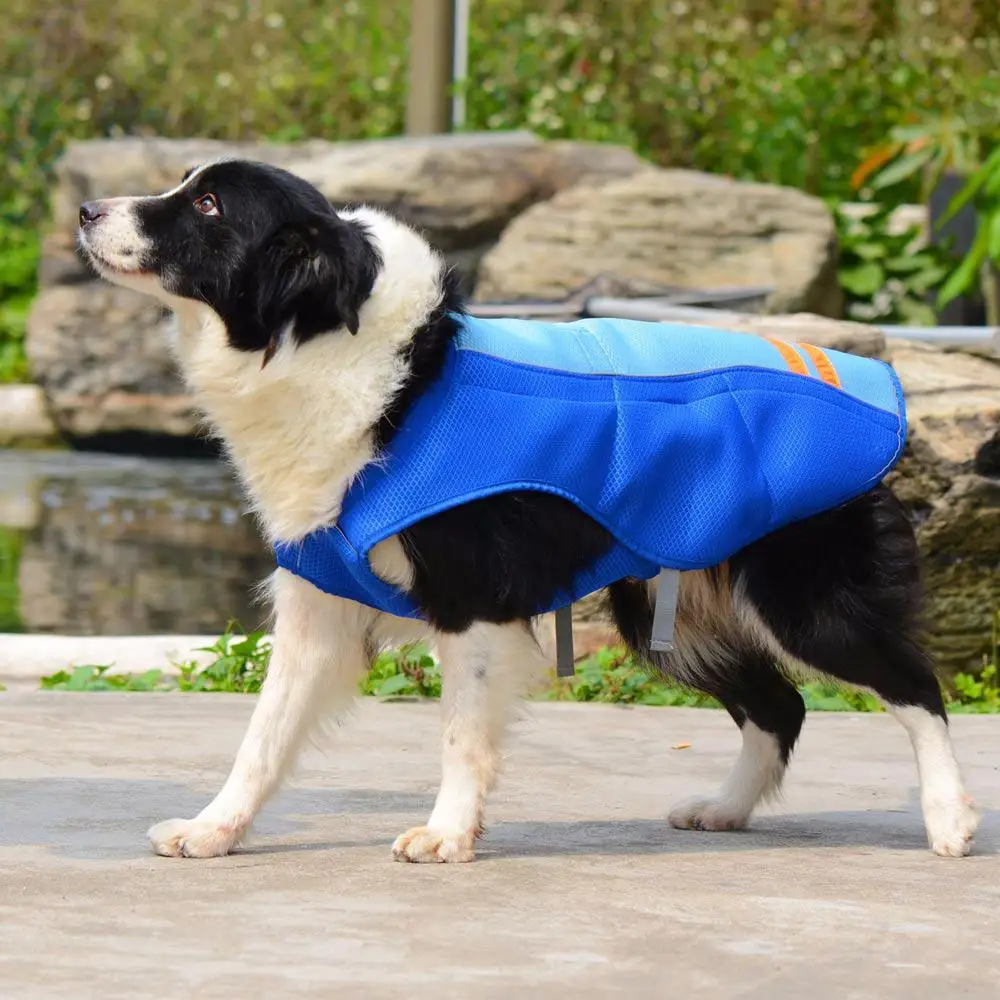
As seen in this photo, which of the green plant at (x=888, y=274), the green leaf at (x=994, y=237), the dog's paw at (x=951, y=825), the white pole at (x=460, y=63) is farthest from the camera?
the white pole at (x=460, y=63)

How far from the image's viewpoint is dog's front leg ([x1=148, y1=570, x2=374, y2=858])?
137 inches

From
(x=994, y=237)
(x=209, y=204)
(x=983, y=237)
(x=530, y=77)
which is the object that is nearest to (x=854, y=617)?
(x=209, y=204)

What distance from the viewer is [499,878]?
10.7 feet

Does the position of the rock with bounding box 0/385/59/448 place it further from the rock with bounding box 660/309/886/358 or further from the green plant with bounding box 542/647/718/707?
the green plant with bounding box 542/647/718/707

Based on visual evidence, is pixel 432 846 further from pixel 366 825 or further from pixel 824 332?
pixel 824 332

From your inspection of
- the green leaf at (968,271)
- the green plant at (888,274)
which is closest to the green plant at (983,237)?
the green leaf at (968,271)

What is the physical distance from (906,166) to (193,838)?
875 cm

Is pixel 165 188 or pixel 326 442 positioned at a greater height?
pixel 326 442

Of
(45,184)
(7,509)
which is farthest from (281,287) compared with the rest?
(45,184)

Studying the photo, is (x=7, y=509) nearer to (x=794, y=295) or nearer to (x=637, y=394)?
(x=794, y=295)

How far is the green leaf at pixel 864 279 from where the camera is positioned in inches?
431

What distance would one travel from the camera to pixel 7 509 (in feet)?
31.4

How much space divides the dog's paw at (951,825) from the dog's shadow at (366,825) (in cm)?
7

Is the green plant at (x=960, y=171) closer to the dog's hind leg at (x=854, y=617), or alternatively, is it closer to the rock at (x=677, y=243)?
the rock at (x=677, y=243)
